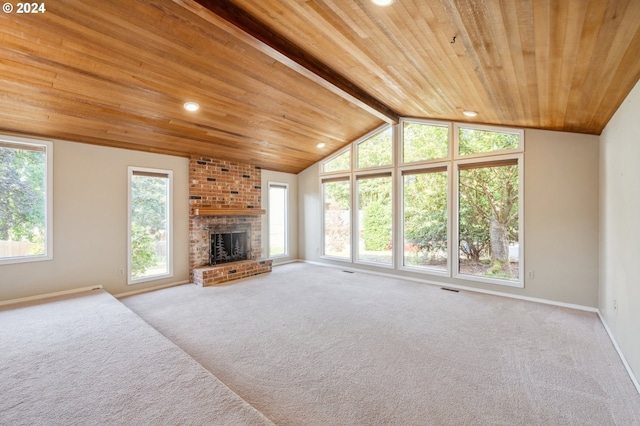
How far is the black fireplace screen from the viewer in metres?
5.89

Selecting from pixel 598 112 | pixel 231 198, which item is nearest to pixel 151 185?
pixel 231 198

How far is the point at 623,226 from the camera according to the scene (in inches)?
109

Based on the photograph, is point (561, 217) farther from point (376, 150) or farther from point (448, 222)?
point (376, 150)

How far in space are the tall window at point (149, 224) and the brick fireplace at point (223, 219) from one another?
41cm

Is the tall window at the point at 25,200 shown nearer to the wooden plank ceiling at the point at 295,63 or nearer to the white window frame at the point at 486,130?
the wooden plank ceiling at the point at 295,63

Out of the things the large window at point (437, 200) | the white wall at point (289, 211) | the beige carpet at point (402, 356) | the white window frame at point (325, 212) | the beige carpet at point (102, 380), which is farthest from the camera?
the white wall at point (289, 211)

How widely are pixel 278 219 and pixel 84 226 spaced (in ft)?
12.9

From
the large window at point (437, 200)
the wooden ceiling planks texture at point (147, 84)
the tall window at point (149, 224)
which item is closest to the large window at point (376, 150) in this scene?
the large window at point (437, 200)

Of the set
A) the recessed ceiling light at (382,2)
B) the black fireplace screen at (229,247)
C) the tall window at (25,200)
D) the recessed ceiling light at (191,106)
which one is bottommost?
the black fireplace screen at (229,247)

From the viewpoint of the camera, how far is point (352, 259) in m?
6.65

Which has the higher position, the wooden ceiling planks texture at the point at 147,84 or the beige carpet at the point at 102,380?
the wooden ceiling planks texture at the point at 147,84

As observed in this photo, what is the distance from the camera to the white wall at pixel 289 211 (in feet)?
23.1

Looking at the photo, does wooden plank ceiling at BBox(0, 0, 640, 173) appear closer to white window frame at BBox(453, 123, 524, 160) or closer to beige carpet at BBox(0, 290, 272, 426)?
white window frame at BBox(453, 123, 524, 160)

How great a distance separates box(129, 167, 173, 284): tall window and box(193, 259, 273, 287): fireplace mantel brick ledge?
60 cm
